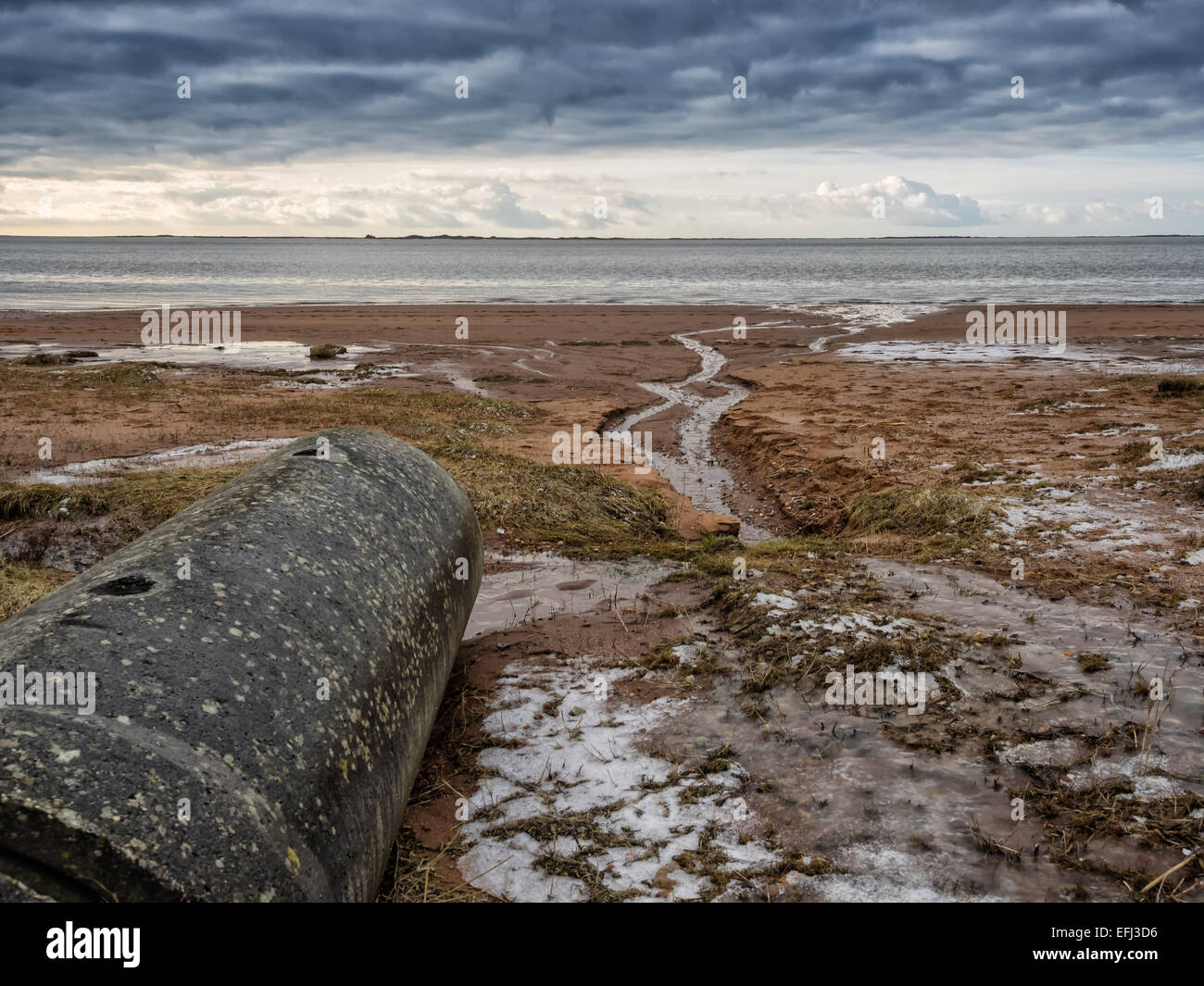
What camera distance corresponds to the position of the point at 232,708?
8.87 feet

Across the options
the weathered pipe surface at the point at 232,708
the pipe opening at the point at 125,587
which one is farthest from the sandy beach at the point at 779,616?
the pipe opening at the point at 125,587

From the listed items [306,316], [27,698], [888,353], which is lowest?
[27,698]

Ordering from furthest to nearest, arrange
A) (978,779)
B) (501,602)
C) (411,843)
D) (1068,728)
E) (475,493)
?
(475,493) → (501,602) → (1068,728) → (978,779) → (411,843)

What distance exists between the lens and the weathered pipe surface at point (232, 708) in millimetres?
2232

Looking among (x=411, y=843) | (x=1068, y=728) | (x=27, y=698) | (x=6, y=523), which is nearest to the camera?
(x=27, y=698)

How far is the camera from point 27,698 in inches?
94.7

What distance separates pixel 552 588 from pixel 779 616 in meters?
2.28

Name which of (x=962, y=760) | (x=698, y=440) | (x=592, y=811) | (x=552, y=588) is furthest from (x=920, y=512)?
(x=698, y=440)

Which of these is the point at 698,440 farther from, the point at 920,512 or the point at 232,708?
the point at 232,708

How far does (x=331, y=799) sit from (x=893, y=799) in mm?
2655
